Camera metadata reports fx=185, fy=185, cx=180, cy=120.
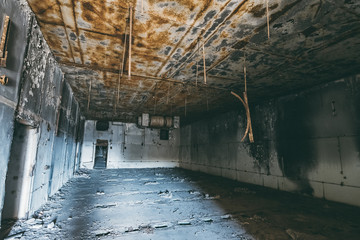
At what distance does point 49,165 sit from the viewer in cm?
386

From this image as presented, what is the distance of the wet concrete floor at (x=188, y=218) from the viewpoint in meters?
2.62

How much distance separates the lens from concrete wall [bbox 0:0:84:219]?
199cm

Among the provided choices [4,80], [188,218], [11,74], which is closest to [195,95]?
Answer: [188,218]

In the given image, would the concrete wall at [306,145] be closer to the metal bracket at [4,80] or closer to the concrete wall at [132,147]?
the concrete wall at [132,147]

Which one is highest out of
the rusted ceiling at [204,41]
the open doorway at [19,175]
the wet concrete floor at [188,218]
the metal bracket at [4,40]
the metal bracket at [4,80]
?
the rusted ceiling at [204,41]

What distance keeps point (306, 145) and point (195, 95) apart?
10.9 ft

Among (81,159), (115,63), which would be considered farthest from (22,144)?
(81,159)

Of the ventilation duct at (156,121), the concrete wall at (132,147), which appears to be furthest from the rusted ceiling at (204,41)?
the concrete wall at (132,147)

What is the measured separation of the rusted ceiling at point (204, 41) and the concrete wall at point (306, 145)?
1.74 feet

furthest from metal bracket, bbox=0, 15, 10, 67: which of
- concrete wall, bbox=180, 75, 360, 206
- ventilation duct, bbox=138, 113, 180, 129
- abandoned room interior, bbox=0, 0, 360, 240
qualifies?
ventilation duct, bbox=138, 113, 180, 129

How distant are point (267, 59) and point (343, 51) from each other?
3.82 ft

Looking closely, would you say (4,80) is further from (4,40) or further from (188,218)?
(188,218)

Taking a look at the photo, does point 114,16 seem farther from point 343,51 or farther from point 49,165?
point 343,51

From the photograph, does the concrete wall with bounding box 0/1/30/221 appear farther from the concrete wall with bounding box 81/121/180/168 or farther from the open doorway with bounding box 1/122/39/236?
the concrete wall with bounding box 81/121/180/168
